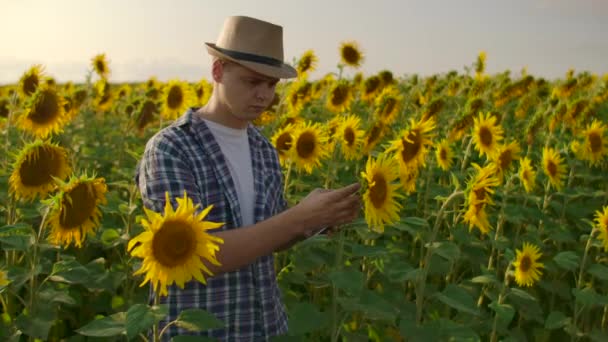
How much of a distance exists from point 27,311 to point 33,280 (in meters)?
0.26

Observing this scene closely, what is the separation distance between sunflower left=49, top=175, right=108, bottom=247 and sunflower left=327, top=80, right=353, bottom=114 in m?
4.29

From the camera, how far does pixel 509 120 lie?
11055 mm

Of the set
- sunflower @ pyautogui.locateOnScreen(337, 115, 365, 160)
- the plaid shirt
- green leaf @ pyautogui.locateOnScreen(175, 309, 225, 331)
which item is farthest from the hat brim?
sunflower @ pyautogui.locateOnScreen(337, 115, 365, 160)

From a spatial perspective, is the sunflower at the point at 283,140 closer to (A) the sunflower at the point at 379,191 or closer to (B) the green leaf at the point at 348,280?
(A) the sunflower at the point at 379,191

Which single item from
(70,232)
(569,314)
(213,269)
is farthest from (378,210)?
(569,314)

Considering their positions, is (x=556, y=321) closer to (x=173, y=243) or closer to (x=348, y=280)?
(x=348, y=280)

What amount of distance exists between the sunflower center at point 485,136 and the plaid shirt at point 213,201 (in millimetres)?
2706

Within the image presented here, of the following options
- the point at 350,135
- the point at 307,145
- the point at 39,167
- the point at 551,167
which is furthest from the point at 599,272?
the point at 39,167

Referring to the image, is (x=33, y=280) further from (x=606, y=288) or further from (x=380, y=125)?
(x=606, y=288)

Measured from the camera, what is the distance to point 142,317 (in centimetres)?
201

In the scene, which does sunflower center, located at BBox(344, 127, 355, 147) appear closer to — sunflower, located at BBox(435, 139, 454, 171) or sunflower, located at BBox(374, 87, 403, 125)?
sunflower, located at BBox(435, 139, 454, 171)

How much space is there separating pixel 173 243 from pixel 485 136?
3633 mm

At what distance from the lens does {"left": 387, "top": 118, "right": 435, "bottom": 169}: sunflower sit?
150 inches

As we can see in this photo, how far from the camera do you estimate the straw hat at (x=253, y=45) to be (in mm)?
2574
